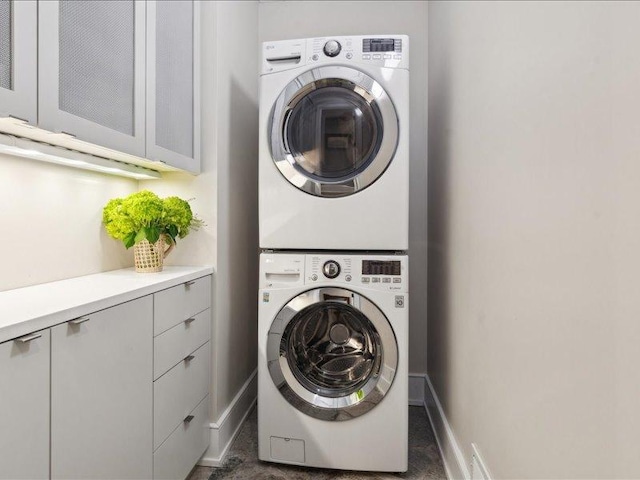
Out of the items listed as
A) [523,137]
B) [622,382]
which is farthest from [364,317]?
[622,382]

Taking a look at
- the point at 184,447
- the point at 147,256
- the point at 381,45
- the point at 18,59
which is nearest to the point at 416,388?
the point at 184,447

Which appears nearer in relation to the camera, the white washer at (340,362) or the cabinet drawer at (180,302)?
the cabinet drawer at (180,302)

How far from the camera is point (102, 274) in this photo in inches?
57.5

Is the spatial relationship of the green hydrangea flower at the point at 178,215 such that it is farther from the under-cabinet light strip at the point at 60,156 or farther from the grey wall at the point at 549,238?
the grey wall at the point at 549,238

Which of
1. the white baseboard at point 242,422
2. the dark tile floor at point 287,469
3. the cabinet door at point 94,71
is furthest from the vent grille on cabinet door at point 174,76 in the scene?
the dark tile floor at point 287,469

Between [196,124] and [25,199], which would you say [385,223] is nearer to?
[196,124]

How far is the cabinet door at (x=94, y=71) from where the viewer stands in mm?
897

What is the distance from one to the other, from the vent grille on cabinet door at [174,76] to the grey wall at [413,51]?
107 centimetres

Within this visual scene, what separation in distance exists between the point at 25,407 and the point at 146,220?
2.56 feet

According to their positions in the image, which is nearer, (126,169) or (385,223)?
(126,169)

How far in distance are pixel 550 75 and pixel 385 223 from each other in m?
0.86

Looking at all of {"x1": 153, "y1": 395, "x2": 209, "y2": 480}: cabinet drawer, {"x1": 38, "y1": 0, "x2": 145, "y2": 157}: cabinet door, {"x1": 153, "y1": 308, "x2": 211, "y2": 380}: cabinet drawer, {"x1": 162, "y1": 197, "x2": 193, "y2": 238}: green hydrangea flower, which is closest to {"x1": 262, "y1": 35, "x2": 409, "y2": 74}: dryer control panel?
{"x1": 38, "y1": 0, "x2": 145, "y2": 157}: cabinet door

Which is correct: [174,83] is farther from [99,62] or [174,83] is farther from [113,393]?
[113,393]

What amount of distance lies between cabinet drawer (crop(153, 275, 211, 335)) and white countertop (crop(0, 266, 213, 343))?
3 cm
